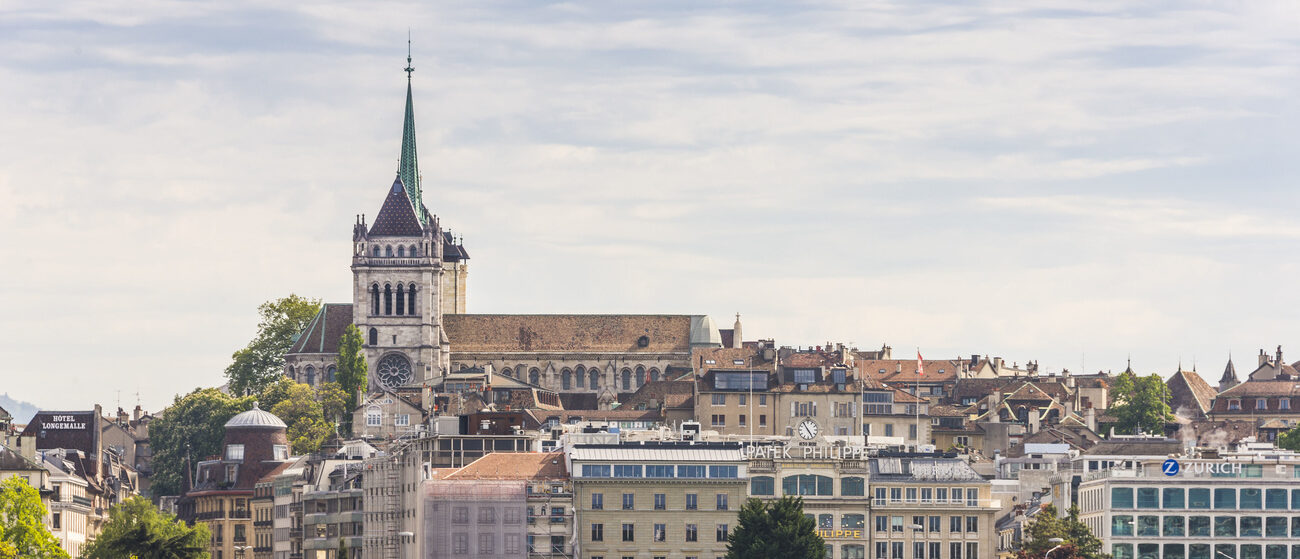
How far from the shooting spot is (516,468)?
6334 inches

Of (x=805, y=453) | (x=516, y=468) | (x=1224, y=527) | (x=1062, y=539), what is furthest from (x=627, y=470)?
(x=1224, y=527)

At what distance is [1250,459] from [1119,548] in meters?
9.90

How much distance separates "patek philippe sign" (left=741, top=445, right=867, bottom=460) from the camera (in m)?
162

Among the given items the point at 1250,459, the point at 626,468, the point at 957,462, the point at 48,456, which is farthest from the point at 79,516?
the point at 1250,459

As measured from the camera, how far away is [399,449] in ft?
584

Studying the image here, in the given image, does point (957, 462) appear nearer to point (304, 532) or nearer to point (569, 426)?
point (569, 426)

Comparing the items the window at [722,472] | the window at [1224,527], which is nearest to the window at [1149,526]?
the window at [1224,527]

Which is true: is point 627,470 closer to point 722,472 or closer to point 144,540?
point 722,472

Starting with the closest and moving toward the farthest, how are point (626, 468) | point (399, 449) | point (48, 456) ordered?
point (626, 468) → point (399, 449) → point (48, 456)

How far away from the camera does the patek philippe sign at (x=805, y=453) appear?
16250cm

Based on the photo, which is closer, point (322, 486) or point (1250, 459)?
point (1250, 459)

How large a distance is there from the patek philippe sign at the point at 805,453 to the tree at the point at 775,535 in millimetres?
11614

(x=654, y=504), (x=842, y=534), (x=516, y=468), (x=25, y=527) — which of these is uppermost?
(x=516, y=468)

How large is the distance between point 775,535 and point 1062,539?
14.8 m
